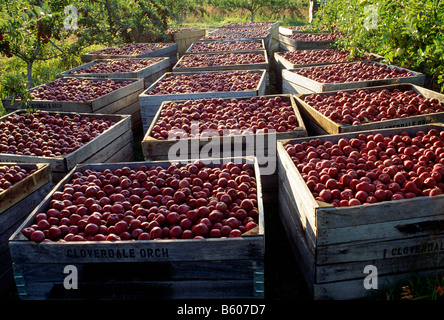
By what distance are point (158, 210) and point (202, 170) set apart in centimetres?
74

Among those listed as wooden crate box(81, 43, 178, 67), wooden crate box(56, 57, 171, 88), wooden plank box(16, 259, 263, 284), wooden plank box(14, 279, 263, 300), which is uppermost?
wooden crate box(81, 43, 178, 67)

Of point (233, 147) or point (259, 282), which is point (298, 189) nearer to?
point (259, 282)

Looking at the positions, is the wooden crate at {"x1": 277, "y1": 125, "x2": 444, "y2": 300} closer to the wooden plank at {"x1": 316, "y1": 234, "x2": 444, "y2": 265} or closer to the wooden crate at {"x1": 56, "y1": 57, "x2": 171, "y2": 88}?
the wooden plank at {"x1": 316, "y1": 234, "x2": 444, "y2": 265}

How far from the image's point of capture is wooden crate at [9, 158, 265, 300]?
2561 millimetres

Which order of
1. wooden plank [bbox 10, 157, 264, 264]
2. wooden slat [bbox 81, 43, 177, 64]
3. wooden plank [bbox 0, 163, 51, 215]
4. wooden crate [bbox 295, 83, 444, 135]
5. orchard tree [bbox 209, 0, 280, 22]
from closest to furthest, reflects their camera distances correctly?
wooden plank [bbox 10, 157, 264, 264], wooden plank [bbox 0, 163, 51, 215], wooden crate [bbox 295, 83, 444, 135], wooden slat [bbox 81, 43, 177, 64], orchard tree [bbox 209, 0, 280, 22]

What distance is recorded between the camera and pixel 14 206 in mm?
3492

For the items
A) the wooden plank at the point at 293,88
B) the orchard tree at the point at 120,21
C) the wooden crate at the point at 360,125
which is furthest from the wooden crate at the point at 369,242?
the orchard tree at the point at 120,21

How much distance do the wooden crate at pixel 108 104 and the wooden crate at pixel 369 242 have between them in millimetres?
4364

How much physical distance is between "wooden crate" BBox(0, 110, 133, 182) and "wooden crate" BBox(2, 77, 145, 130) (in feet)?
1.13

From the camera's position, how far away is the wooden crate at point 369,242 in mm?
2625

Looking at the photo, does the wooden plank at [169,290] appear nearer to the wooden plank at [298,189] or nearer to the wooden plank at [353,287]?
the wooden plank at [353,287]

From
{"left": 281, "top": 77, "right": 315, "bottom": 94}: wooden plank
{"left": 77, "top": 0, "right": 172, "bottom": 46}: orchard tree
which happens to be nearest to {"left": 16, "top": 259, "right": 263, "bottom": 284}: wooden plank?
{"left": 281, "top": 77, "right": 315, "bottom": 94}: wooden plank

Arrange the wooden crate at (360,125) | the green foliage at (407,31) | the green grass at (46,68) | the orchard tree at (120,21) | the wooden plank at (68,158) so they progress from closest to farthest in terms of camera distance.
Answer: the wooden plank at (68,158) < the wooden crate at (360,125) < the green foliage at (407,31) < the green grass at (46,68) < the orchard tree at (120,21)
